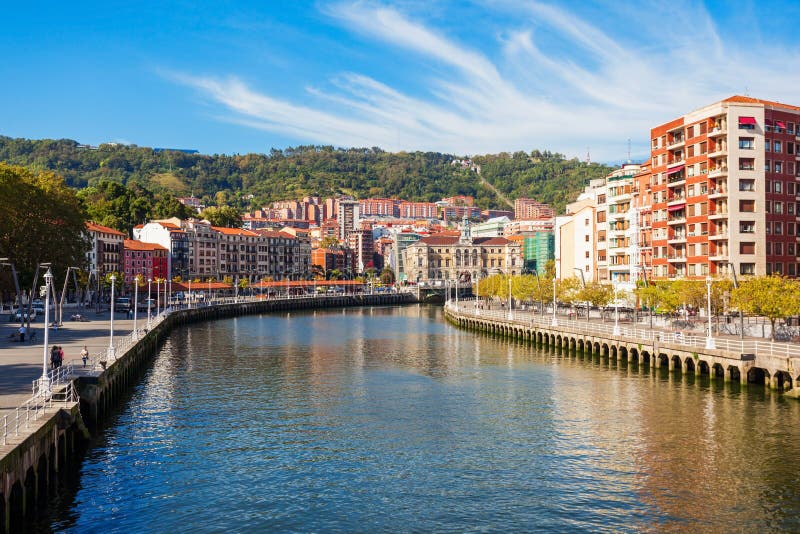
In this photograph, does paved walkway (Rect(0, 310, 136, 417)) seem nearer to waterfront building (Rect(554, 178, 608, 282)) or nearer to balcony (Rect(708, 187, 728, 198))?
balcony (Rect(708, 187, 728, 198))

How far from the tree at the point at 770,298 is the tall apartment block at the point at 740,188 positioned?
75.2ft

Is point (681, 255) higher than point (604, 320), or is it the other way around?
point (681, 255)

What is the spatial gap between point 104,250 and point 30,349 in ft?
438

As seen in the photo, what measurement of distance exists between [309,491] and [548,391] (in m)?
28.7

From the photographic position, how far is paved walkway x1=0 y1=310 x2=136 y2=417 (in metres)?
39.2

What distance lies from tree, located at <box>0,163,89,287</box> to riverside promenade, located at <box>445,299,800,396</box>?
2392 inches

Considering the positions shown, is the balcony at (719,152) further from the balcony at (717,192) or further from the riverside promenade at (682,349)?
the riverside promenade at (682,349)

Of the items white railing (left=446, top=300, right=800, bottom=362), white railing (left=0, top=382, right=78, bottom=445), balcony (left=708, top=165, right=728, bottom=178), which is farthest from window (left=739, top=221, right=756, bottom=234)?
white railing (left=0, top=382, right=78, bottom=445)

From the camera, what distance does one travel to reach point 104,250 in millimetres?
187875

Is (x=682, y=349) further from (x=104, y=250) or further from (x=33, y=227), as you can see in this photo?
(x=104, y=250)

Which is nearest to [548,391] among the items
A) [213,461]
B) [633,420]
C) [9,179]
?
[633,420]

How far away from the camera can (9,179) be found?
290 feet

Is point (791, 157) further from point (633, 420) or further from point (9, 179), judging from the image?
point (9, 179)

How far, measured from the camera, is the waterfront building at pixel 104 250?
179750 millimetres
